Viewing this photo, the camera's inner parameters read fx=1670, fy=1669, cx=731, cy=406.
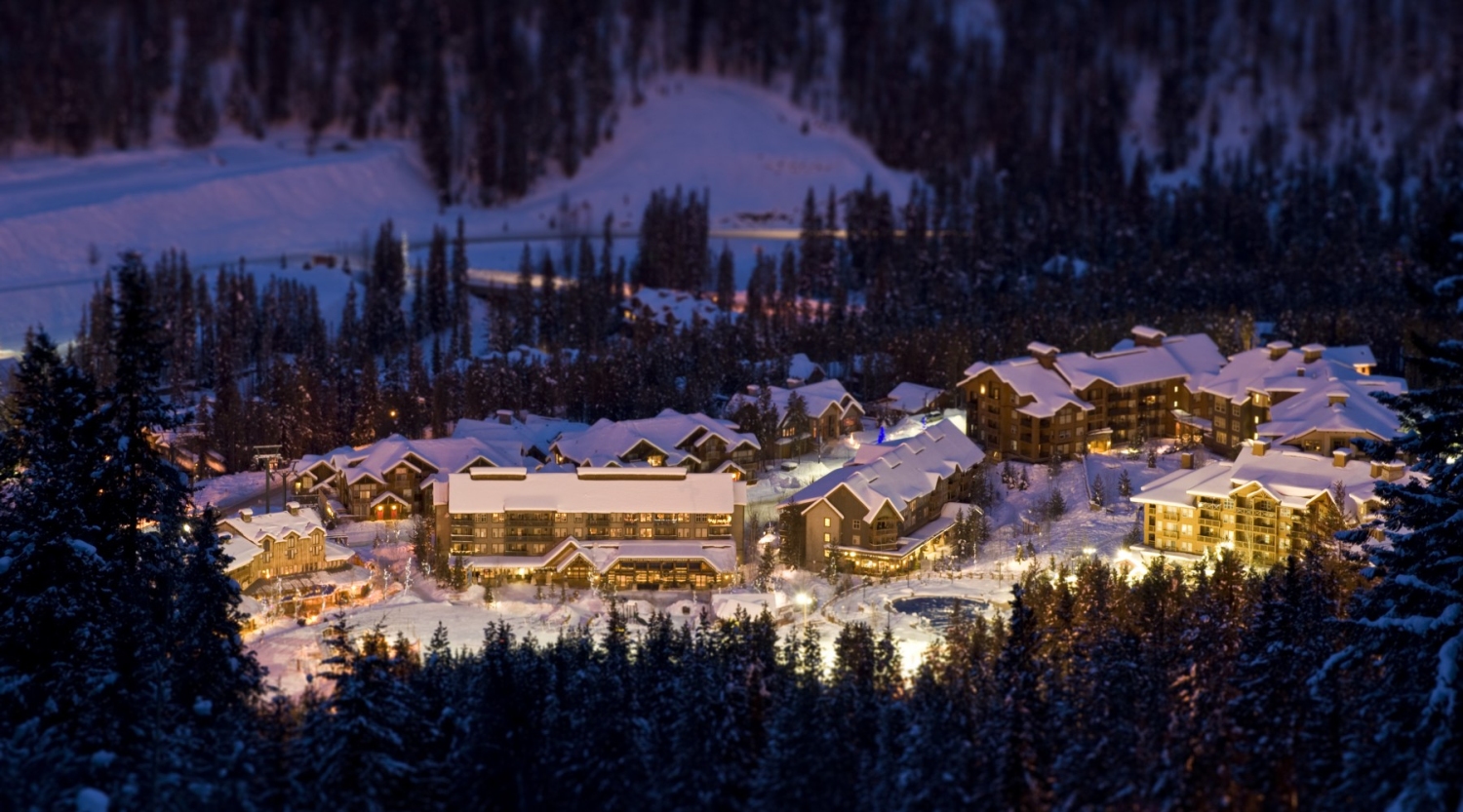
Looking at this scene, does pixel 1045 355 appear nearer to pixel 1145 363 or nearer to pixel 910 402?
pixel 1145 363

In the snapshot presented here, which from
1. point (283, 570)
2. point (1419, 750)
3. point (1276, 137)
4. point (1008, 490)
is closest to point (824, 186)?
point (1276, 137)

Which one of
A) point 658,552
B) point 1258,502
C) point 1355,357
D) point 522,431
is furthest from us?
point 1355,357

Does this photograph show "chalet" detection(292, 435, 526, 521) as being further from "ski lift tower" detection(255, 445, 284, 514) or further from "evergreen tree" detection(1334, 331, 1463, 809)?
"evergreen tree" detection(1334, 331, 1463, 809)

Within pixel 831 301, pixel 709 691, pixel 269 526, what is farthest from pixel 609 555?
pixel 831 301

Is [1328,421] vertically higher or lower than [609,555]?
higher

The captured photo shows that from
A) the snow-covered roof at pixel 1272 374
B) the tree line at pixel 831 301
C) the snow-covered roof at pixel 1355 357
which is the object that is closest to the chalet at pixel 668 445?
the tree line at pixel 831 301

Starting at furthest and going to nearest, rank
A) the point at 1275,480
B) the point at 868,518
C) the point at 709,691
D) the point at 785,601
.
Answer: the point at 868,518, the point at 1275,480, the point at 785,601, the point at 709,691

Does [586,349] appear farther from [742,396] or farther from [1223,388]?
[1223,388]
